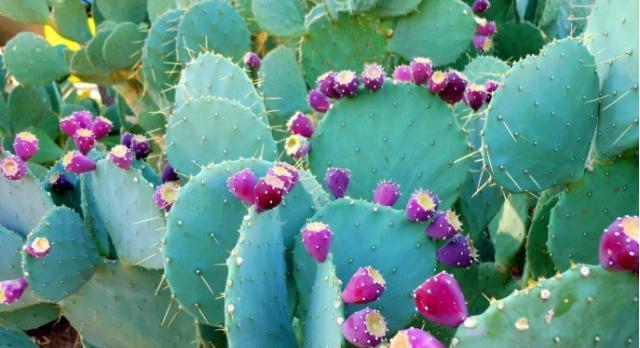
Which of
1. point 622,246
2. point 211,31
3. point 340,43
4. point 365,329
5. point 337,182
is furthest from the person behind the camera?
point 211,31

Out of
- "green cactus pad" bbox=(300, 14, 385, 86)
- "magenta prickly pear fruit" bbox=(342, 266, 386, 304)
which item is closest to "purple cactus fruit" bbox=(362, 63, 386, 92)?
"magenta prickly pear fruit" bbox=(342, 266, 386, 304)

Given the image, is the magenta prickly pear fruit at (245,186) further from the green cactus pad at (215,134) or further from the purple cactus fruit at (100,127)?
the purple cactus fruit at (100,127)

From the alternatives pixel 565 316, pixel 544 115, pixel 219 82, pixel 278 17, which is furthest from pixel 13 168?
pixel 278 17

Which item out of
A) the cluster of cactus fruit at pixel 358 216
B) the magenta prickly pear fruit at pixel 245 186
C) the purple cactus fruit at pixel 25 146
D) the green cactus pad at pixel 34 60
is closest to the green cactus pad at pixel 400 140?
the cluster of cactus fruit at pixel 358 216

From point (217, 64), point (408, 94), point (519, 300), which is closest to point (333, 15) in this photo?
point (217, 64)

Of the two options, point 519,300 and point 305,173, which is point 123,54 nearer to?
point 305,173

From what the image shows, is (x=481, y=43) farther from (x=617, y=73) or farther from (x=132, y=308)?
(x=132, y=308)
